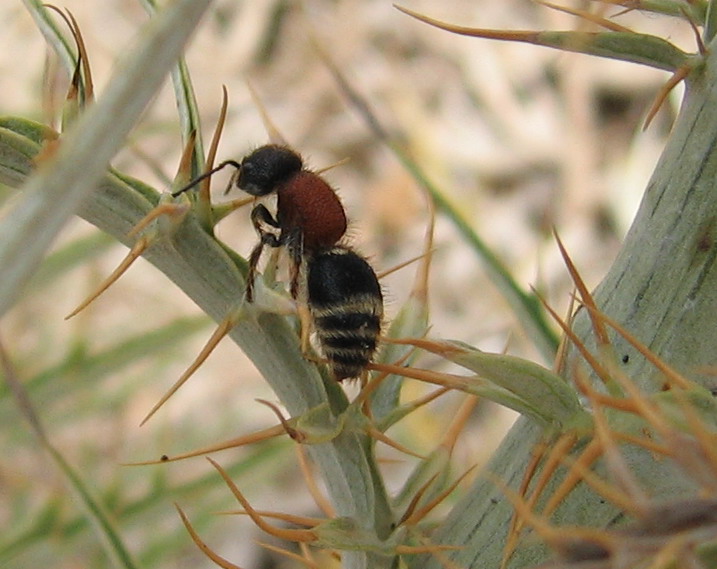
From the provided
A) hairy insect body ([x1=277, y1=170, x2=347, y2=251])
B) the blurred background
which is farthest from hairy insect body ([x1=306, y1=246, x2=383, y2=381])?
the blurred background

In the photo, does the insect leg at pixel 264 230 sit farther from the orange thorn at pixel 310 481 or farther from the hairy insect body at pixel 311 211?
the orange thorn at pixel 310 481

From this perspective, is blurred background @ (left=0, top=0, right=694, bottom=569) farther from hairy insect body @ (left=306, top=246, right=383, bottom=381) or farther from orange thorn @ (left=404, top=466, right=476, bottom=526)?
orange thorn @ (left=404, top=466, right=476, bottom=526)

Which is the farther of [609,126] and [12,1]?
[609,126]

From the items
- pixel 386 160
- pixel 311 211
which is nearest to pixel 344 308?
pixel 311 211


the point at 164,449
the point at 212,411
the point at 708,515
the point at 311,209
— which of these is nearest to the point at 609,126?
the point at 212,411

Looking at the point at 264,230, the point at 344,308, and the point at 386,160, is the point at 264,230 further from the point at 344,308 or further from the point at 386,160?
the point at 386,160

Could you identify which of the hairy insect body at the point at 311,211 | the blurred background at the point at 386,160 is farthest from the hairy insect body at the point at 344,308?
the blurred background at the point at 386,160

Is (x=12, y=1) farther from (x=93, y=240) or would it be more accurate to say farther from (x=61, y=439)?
(x=93, y=240)
